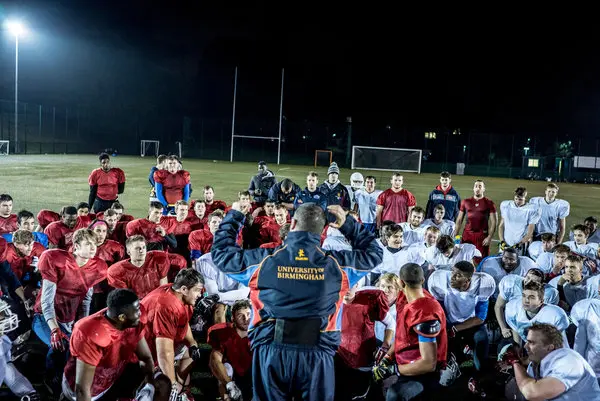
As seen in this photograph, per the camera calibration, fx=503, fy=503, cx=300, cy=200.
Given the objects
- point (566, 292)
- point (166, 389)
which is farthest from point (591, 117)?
point (166, 389)

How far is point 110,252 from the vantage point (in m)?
6.30

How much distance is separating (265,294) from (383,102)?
57579 millimetres

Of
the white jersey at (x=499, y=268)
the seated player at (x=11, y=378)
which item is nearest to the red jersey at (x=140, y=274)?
the seated player at (x=11, y=378)

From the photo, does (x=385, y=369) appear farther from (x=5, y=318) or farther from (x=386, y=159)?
(x=386, y=159)

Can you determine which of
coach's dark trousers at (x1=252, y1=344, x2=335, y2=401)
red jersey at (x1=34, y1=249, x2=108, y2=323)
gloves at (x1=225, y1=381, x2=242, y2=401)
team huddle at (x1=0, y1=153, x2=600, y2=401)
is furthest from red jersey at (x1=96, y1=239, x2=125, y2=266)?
coach's dark trousers at (x1=252, y1=344, x2=335, y2=401)

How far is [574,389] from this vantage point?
10.5 feet

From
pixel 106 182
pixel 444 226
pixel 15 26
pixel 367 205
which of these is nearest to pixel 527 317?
pixel 444 226

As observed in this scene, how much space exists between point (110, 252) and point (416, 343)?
13.4ft

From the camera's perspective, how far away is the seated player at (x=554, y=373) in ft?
10.5

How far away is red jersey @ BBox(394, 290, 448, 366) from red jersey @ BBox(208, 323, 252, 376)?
1339 millimetres

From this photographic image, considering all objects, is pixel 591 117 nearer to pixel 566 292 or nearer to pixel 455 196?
pixel 455 196

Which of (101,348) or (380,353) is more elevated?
(101,348)

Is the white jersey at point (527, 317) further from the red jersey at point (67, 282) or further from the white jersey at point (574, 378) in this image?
the red jersey at point (67, 282)

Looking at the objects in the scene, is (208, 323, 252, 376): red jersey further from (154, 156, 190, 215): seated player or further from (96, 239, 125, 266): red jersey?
(154, 156, 190, 215): seated player
